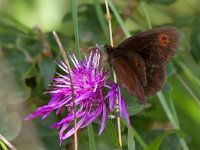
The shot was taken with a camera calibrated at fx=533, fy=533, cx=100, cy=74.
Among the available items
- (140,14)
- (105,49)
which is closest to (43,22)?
(140,14)

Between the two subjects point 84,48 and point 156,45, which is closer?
point 156,45

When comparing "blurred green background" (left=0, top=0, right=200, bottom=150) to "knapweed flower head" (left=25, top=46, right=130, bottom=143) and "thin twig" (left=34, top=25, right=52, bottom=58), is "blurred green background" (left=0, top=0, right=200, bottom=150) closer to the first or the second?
"thin twig" (left=34, top=25, right=52, bottom=58)

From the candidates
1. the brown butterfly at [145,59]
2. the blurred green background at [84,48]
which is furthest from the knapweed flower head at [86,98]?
the blurred green background at [84,48]

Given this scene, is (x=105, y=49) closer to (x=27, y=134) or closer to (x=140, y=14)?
(x=27, y=134)

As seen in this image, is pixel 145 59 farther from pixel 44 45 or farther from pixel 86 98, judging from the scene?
pixel 44 45

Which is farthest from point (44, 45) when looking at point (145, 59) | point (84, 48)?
point (145, 59)

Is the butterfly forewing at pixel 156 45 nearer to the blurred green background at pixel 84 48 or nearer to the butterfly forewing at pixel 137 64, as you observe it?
the butterfly forewing at pixel 137 64
